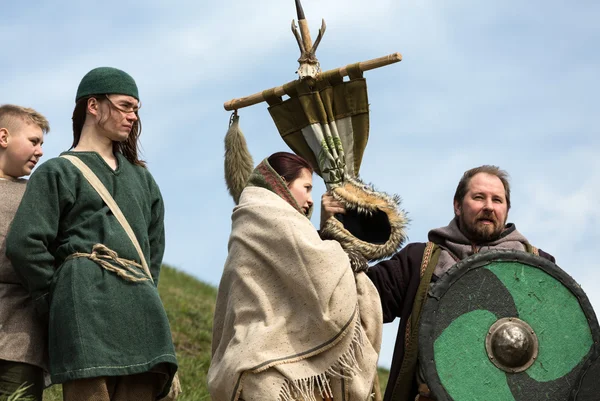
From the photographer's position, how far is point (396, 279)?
5.81 meters

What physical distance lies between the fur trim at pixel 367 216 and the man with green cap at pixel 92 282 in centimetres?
104

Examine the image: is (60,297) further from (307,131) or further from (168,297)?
(168,297)

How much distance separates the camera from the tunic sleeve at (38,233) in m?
4.81

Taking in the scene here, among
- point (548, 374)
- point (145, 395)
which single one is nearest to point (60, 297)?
point (145, 395)

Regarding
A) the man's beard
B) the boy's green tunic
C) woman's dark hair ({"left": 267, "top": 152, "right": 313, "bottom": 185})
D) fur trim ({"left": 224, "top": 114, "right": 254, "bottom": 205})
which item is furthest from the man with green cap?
the man's beard

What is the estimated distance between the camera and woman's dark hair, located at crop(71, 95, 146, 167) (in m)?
5.28

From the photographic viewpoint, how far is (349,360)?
5035 mm

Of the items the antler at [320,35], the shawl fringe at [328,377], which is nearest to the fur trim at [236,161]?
the antler at [320,35]

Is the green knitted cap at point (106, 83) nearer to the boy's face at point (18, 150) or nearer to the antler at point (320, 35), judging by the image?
the boy's face at point (18, 150)

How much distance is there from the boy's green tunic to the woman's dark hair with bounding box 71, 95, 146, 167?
289mm

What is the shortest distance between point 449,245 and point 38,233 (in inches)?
87.2

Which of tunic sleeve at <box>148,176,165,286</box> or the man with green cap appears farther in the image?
tunic sleeve at <box>148,176,165,286</box>

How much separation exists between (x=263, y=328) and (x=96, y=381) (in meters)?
0.76

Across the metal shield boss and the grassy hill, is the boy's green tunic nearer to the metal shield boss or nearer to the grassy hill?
the metal shield boss
